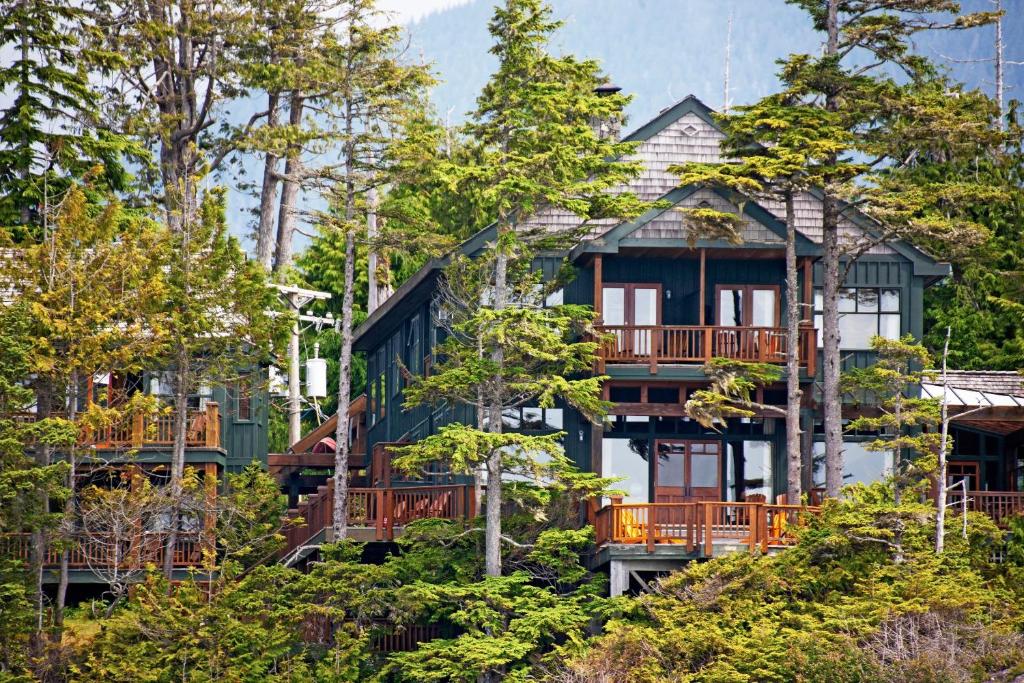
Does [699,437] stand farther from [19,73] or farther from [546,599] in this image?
[19,73]

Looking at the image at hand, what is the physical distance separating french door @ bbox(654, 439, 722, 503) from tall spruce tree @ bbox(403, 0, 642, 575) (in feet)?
15.9

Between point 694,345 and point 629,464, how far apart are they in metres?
3.11

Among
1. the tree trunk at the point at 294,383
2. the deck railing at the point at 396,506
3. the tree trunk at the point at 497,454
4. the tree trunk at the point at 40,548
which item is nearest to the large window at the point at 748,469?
the deck railing at the point at 396,506

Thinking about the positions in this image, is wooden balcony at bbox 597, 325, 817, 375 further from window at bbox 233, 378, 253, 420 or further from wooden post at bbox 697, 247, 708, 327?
window at bbox 233, 378, 253, 420

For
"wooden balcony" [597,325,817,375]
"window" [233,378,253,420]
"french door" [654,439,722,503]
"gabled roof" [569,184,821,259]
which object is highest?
"gabled roof" [569,184,821,259]

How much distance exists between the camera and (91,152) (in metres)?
40.9

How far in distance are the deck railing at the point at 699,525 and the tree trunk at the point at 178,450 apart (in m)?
8.09

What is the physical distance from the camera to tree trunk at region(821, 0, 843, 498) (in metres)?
32.9

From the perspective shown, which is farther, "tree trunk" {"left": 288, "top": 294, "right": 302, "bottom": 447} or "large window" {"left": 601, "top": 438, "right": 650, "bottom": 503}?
"tree trunk" {"left": 288, "top": 294, "right": 302, "bottom": 447}

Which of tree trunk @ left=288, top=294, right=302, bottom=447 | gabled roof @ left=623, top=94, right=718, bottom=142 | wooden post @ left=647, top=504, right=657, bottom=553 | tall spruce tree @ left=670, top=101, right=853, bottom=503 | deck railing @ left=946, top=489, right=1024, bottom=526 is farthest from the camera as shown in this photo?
tree trunk @ left=288, top=294, right=302, bottom=447

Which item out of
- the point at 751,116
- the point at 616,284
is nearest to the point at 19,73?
the point at 616,284

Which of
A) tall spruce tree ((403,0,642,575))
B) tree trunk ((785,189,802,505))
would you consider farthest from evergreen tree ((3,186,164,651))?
tree trunk ((785,189,802,505))

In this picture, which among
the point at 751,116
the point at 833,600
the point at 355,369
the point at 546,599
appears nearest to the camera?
the point at 833,600

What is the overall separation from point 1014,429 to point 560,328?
488 inches
